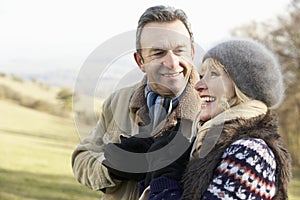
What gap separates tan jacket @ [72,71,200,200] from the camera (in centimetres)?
240

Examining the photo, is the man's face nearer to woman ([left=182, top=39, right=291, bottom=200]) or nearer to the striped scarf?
the striped scarf

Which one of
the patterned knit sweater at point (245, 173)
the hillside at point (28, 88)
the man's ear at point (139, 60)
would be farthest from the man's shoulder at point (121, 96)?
the hillside at point (28, 88)

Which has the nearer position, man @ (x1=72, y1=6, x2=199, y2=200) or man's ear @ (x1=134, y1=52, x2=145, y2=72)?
man @ (x1=72, y1=6, x2=199, y2=200)

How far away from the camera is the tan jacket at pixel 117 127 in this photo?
94.5 inches

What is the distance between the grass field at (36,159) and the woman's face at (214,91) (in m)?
2.26

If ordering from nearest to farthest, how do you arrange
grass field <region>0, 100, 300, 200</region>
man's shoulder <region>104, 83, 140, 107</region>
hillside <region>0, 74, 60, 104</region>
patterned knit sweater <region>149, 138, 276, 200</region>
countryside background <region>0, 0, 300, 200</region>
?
patterned knit sweater <region>149, 138, 276, 200</region> < man's shoulder <region>104, 83, 140, 107</region> < grass field <region>0, 100, 300, 200</region> < countryside background <region>0, 0, 300, 200</region> < hillside <region>0, 74, 60, 104</region>

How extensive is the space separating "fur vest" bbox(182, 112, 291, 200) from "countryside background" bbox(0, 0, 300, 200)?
8.22m

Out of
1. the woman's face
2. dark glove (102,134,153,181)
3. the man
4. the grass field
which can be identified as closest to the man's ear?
the man

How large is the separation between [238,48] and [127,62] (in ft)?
2.03

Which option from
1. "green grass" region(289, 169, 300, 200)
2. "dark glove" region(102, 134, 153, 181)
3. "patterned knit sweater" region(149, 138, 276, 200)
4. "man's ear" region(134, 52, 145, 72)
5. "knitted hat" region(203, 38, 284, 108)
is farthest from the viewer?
"green grass" region(289, 169, 300, 200)

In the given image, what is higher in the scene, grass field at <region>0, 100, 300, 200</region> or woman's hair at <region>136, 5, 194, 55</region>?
woman's hair at <region>136, 5, 194, 55</region>

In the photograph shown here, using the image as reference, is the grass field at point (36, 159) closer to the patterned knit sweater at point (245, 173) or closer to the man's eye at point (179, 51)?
the man's eye at point (179, 51)

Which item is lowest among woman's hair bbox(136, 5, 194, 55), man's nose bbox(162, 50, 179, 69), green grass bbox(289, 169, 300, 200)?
green grass bbox(289, 169, 300, 200)

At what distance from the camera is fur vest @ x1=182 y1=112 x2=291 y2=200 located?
195cm
